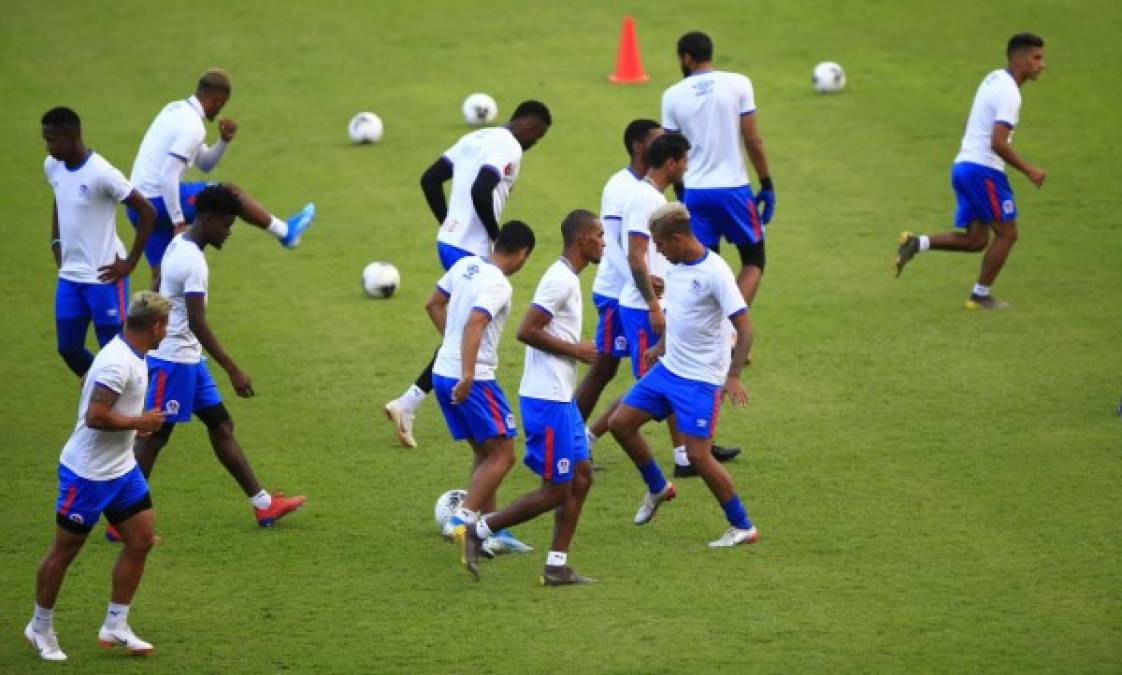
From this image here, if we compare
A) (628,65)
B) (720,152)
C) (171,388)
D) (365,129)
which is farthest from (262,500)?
(628,65)

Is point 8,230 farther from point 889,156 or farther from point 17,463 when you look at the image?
point 889,156

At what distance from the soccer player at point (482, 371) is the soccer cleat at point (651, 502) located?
1076 mm

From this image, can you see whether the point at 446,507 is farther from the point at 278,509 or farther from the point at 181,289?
the point at 181,289

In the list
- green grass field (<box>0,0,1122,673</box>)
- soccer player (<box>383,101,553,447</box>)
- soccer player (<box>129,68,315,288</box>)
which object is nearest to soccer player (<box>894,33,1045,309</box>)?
green grass field (<box>0,0,1122,673</box>)

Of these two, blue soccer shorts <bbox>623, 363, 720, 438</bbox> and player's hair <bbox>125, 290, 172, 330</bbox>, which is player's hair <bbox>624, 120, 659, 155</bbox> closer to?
blue soccer shorts <bbox>623, 363, 720, 438</bbox>

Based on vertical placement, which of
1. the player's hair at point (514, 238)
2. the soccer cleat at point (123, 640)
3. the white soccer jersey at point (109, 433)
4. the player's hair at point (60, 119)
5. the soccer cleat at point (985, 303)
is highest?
the player's hair at point (60, 119)

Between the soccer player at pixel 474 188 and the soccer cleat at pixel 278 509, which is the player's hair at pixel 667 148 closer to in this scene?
the soccer player at pixel 474 188

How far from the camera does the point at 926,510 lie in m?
11.1

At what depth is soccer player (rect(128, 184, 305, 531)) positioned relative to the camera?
1083cm

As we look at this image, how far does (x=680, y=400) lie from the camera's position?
414 inches

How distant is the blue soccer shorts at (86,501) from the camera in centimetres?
914

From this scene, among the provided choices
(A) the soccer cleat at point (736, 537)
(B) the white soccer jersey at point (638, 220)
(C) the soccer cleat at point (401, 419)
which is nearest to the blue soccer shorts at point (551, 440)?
(A) the soccer cleat at point (736, 537)

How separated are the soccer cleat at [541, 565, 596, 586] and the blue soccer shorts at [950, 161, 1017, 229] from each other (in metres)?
7.42

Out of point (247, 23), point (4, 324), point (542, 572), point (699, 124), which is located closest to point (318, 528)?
point (542, 572)
